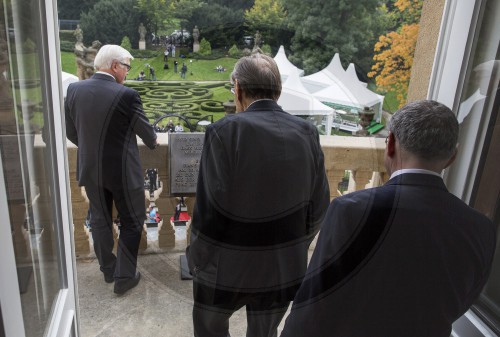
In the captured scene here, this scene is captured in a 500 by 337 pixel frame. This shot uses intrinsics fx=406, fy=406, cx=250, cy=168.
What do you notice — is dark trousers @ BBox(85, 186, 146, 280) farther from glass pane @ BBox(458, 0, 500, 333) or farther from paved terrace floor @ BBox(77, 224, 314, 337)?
glass pane @ BBox(458, 0, 500, 333)

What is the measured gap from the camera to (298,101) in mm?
1492

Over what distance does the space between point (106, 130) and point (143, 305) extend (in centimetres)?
95

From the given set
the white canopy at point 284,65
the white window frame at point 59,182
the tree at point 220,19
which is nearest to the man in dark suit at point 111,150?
the tree at point 220,19

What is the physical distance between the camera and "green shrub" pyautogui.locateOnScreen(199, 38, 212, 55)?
154 cm

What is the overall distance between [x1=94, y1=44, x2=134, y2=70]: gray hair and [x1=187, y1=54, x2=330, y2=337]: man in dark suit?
2.29ft

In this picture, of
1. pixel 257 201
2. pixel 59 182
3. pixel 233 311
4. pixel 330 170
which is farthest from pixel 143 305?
pixel 330 170

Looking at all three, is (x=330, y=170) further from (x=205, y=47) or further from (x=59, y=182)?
(x=59, y=182)

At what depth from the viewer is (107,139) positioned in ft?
6.42

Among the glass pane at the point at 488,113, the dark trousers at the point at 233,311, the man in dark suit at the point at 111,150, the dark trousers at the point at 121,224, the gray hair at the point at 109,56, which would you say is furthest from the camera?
the dark trousers at the point at 121,224

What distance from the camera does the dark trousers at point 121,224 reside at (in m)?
2.12

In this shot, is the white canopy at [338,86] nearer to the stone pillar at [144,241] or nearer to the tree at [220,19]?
the tree at [220,19]

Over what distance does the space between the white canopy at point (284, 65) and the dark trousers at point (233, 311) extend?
0.81m

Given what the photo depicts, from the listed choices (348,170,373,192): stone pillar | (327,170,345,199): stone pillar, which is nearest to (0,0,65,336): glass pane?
(327,170,345,199): stone pillar

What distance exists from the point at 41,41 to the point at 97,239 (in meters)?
1.32
